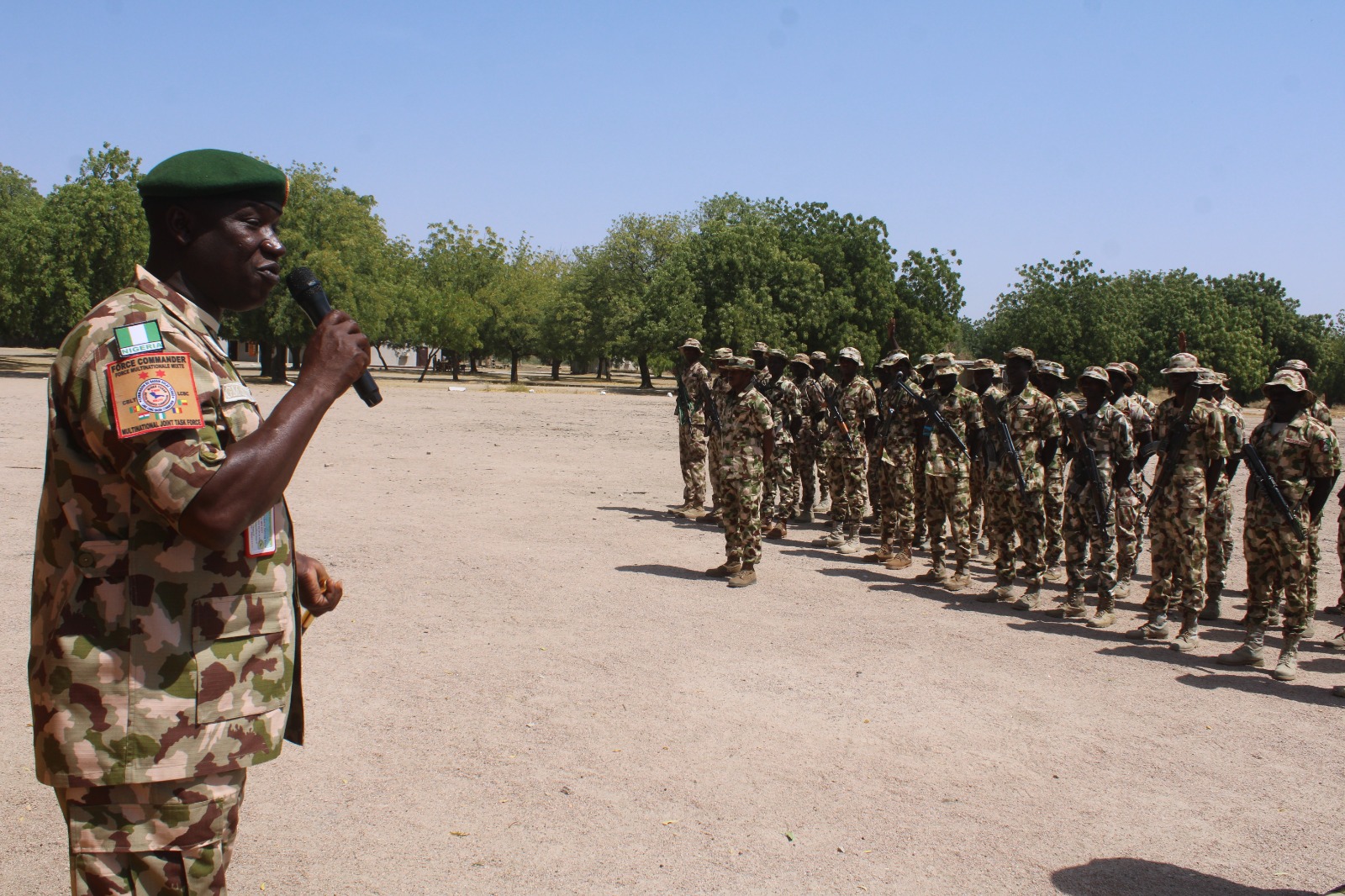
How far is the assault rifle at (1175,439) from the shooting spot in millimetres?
7742

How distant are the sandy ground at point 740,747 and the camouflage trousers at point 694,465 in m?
3.31

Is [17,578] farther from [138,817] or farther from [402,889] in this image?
[138,817]

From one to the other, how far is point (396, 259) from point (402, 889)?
229ft

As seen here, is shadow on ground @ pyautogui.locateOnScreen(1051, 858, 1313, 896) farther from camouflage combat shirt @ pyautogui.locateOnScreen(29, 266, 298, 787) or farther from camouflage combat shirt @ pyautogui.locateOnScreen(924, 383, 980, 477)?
camouflage combat shirt @ pyautogui.locateOnScreen(924, 383, 980, 477)

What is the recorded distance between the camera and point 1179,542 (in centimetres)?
775

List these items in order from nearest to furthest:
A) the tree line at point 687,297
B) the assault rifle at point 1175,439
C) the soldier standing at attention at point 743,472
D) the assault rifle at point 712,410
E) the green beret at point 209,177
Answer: the green beret at point 209,177, the assault rifle at point 1175,439, the soldier standing at attention at point 743,472, the assault rifle at point 712,410, the tree line at point 687,297

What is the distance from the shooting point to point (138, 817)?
2043mm

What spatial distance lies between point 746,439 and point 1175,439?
3.53 metres

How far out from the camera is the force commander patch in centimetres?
188

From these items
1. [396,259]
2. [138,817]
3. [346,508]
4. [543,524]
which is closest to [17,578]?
[346,508]

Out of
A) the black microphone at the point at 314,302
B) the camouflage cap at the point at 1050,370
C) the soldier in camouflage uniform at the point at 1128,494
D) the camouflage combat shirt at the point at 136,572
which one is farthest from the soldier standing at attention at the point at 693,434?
the camouflage combat shirt at the point at 136,572

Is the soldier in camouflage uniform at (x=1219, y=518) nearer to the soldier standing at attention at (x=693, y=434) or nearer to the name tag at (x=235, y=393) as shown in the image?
the soldier standing at attention at (x=693, y=434)

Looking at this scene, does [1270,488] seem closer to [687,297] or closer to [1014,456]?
[1014,456]

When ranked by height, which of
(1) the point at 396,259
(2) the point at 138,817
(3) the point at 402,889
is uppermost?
(1) the point at 396,259
